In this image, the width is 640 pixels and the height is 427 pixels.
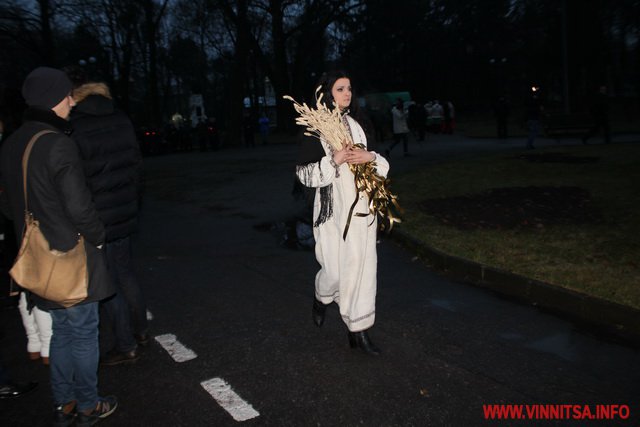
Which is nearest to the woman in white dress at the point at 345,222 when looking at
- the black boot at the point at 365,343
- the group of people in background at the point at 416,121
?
the black boot at the point at 365,343

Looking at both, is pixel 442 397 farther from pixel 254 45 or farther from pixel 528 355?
pixel 254 45

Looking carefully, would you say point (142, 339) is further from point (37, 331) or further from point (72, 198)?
point (72, 198)

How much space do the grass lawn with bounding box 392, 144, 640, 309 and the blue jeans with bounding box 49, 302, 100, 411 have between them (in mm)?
4221

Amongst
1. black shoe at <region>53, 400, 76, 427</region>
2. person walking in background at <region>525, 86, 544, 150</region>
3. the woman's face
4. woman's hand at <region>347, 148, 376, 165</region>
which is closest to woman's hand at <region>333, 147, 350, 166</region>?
woman's hand at <region>347, 148, 376, 165</region>

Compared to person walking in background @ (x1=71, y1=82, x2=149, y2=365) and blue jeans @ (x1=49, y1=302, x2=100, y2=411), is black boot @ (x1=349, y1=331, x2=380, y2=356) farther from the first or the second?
blue jeans @ (x1=49, y1=302, x2=100, y2=411)

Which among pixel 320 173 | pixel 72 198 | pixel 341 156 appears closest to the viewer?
pixel 72 198

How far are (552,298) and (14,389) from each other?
14.9 ft

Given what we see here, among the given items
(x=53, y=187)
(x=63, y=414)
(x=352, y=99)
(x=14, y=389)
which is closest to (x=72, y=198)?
(x=53, y=187)

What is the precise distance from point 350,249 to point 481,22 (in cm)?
5603

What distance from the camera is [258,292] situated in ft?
19.9

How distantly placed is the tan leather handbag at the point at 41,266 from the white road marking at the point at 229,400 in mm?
1171

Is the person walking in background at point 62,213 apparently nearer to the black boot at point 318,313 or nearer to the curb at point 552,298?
the black boot at point 318,313

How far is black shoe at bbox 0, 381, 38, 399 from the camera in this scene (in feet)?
12.9

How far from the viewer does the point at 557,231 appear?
25.3ft
